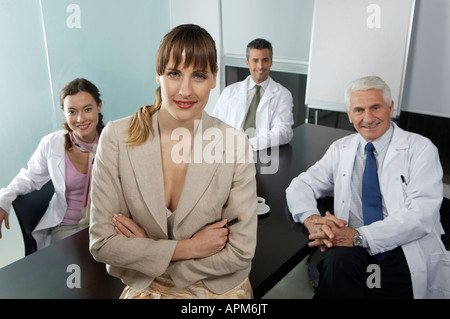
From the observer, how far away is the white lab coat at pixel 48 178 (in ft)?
6.93

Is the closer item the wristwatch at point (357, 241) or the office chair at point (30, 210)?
the wristwatch at point (357, 241)

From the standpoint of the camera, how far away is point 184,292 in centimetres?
137

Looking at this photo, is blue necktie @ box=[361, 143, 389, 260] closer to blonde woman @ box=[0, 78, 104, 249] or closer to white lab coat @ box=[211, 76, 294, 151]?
white lab coat @ box=[211, 76, 294, 151]

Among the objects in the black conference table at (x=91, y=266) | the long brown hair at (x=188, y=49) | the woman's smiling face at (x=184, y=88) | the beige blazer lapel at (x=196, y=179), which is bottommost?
the black conference table at (x=91, y=266)

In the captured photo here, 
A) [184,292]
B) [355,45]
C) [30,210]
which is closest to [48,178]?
[30,210]

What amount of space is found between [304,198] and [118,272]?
3.09 ft

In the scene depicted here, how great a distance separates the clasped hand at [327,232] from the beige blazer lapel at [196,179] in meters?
0.57

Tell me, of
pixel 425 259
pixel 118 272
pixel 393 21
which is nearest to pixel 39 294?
pixel 118 272

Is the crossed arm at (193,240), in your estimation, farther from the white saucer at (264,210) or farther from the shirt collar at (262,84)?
the shirt collar at (262,84)

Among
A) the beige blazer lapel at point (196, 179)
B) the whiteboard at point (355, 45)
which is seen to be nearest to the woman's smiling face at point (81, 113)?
the beige blazer lapel at point (196, 179)

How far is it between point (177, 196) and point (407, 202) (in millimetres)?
1141
